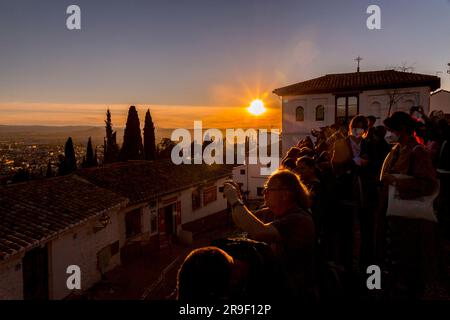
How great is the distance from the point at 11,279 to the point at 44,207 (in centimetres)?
371

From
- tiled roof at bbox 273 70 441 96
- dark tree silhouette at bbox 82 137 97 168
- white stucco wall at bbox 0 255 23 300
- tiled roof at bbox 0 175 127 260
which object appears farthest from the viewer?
dark tree silhouette at bbox 82 137 97 168

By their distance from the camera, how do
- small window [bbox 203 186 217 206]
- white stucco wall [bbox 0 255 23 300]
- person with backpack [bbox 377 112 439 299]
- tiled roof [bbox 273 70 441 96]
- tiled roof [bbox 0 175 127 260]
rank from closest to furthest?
1. person with backpack [bbox 377 112 439 299]
2. white stucco wall [bbox 0 255 23 300]
3. tiled roof [bbox 0 175 127 260]
4. tiled roof [bbox 273 70 441 96]
5. small window [bbox 203 186 217 206]

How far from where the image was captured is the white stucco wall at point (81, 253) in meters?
12.2

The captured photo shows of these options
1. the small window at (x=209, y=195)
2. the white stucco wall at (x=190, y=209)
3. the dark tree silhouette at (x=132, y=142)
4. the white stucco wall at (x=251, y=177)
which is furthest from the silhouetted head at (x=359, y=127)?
the dark tree silhouette at (x=132, y=142)

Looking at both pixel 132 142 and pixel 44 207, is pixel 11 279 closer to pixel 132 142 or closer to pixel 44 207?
pixel 44 207

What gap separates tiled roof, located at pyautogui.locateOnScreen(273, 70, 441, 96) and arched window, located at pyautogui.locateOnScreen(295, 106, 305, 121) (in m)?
1.36

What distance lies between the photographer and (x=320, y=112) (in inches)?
1096

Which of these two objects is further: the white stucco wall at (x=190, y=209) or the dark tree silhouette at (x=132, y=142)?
the dark tree silhouette at (x=132, y=142)

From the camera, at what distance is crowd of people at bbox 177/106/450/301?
1.99 metres

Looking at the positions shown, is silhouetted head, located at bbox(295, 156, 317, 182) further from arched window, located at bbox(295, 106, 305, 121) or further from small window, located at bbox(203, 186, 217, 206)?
arched window, located at bbox(295, 106, 305, 121)

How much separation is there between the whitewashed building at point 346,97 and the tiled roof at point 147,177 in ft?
26.8

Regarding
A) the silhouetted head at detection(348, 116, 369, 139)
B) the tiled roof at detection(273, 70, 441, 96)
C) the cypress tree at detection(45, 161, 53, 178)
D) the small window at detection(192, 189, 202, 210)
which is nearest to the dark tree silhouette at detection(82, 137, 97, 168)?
the cypress tree at detection(45, 161, 53, 178)

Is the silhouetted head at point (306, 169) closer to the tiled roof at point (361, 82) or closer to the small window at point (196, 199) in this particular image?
the small window at point (196, 199)

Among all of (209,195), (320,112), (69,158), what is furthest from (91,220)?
(69,158)
